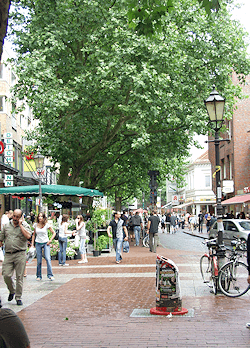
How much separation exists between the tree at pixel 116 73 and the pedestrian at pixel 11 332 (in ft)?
58.4

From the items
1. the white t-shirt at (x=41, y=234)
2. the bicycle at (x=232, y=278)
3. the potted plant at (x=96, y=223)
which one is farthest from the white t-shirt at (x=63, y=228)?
the bicycle at (x=232, y=278)

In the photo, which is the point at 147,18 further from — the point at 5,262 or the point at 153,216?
the point at 153,216

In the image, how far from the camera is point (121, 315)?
8141 millimetres

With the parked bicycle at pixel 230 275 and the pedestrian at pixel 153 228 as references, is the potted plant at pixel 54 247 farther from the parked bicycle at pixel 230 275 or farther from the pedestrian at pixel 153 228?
the parked bicycle at pixel 230 275

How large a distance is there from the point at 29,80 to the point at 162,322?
15.0m

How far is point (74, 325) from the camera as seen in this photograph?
24.6ft

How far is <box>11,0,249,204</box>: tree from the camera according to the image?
68.7ft

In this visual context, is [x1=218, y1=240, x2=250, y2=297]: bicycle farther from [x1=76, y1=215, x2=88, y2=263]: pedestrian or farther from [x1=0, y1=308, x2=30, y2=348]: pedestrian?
[x1=76, y1=215, x2=88, y2=263]: pedestrian

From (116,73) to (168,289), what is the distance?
47.8ft

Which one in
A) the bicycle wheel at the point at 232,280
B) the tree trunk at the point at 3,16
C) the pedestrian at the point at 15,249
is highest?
the tree trunk at the point at 3,16

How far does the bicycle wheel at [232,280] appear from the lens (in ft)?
31.3

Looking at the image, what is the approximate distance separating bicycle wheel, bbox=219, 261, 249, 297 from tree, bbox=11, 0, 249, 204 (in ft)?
39.5

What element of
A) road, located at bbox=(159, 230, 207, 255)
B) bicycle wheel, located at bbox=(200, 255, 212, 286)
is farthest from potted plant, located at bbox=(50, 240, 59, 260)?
bicycle wheel, located at bbox=(200, 255, 212, 286)

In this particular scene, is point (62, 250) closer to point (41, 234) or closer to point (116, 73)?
point (41, 234)
